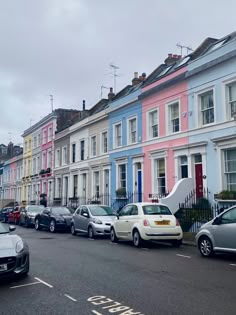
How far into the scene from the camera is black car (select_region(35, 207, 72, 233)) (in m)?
20.9

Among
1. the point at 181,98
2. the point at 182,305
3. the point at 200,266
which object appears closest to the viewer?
the point at 182,305

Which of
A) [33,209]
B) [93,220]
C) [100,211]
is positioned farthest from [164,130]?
[33,209]

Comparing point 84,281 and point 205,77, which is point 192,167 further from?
point 84,281

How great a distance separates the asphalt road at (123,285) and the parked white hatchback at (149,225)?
1523 mm

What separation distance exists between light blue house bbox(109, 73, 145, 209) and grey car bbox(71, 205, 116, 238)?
5906mm

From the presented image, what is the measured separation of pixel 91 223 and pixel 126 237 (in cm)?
325

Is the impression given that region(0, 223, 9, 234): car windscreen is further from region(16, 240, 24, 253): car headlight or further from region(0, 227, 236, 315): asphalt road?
region(0, 227, 236, 315): asphalt road

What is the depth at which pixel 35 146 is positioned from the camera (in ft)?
155

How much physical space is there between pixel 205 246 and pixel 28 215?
1714 cm

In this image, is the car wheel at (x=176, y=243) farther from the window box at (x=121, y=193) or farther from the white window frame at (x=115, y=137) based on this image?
the white window frame at (x=115, y=137)

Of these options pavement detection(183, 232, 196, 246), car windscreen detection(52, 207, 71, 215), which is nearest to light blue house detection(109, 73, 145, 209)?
car windscreen detection(52, 207, 71, 215)

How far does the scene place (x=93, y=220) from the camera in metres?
17.5

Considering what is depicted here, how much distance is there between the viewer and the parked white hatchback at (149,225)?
13.4 meters

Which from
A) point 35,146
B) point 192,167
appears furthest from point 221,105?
point 35,146
